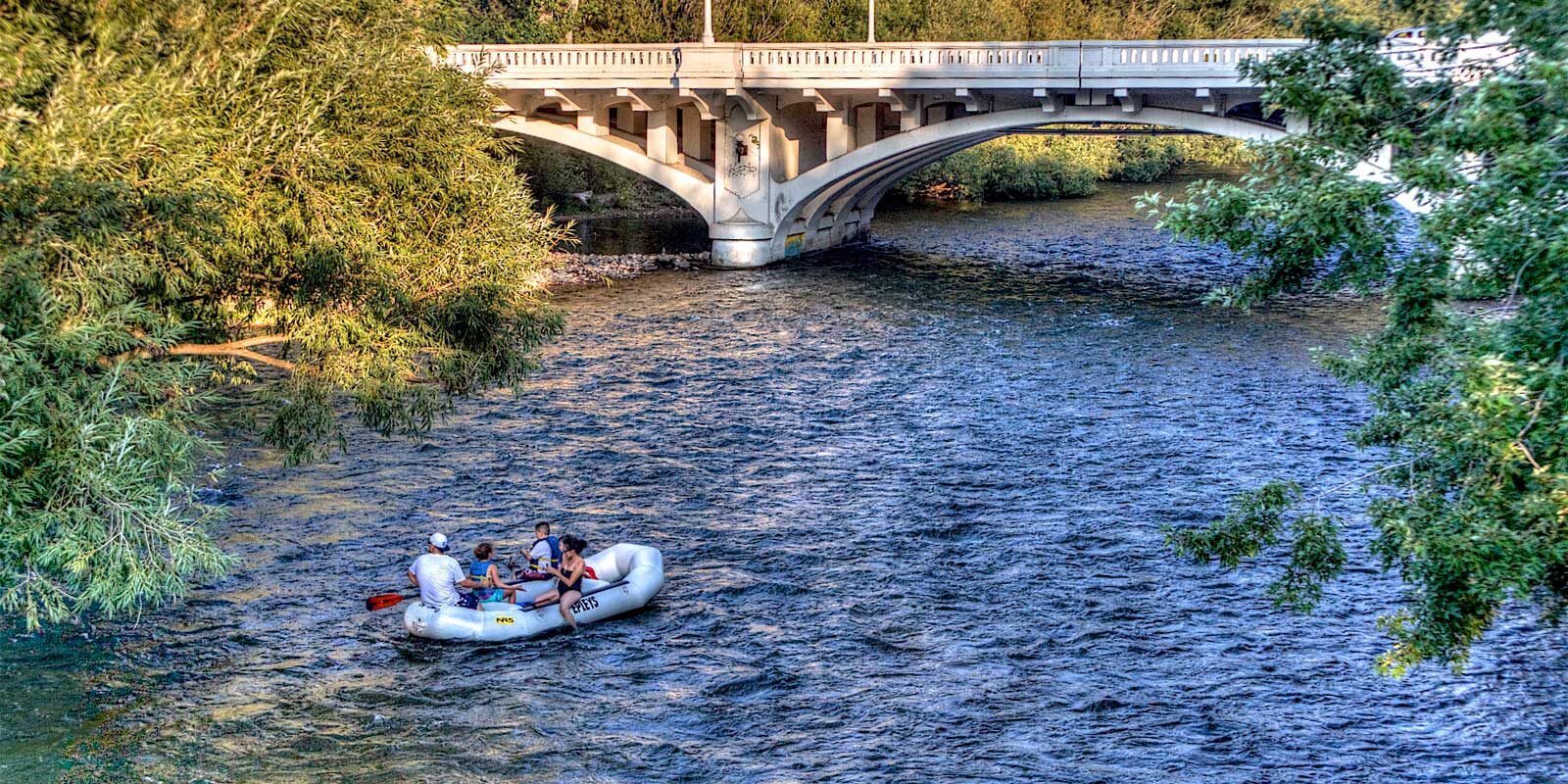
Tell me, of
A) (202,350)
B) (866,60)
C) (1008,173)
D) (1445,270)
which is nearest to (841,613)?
(202,350)

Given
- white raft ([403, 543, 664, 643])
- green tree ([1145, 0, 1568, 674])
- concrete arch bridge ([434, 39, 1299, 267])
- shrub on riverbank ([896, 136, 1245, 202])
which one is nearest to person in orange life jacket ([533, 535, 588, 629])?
white raft ([403, 543, 664, 643])

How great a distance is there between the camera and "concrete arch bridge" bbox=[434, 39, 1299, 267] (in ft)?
126

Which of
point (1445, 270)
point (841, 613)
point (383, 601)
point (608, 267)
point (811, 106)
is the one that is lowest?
point (841, 613)

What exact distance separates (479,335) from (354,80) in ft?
11.4

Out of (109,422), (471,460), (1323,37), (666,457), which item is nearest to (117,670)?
(109,422)

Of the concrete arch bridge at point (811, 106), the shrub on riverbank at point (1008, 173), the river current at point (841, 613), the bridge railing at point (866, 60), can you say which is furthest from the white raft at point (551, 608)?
the shrub on riverbank at point (1008, 173)

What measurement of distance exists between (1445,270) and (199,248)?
11.3 meters

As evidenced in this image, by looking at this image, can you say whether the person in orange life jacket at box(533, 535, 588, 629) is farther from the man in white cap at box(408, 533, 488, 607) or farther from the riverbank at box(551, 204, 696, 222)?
the riverbank at box(551, 204, 696, 222)

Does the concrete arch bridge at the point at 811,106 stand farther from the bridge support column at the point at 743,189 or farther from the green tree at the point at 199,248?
the green tree at the point at 199,248

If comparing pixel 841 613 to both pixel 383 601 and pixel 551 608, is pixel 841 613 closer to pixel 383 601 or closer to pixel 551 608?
pixel 551 608

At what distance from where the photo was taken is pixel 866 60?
4144cm

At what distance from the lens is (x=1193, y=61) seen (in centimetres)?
3738

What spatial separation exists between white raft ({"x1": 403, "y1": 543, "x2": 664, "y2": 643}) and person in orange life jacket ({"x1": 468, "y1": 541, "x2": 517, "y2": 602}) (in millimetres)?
129

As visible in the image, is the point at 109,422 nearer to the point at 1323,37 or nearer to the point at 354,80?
the point at 354,80
